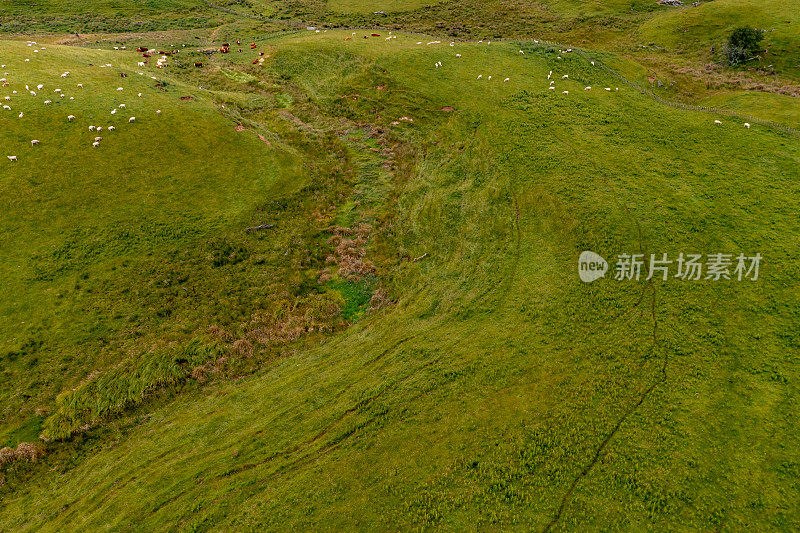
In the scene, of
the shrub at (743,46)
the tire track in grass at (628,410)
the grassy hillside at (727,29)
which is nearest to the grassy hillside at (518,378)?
the tire track in grass at (628,410)

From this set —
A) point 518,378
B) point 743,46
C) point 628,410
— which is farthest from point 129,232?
point 743,46

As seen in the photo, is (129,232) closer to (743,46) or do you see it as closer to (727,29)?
(743,46)

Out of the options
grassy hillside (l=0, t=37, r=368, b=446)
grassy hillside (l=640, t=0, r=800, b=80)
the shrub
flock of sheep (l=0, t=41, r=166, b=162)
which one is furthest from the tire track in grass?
grassy hillside (l=640, t=0, r=800, b=80)

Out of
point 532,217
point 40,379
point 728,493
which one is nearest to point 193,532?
point 40,379

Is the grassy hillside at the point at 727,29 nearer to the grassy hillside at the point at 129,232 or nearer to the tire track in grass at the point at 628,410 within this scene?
the tire track in grass at the point at 628,410

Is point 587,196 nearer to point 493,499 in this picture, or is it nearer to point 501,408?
point 501,408
